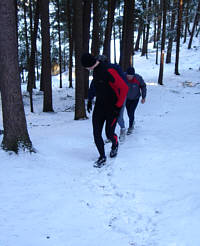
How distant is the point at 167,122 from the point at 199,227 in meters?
6.83

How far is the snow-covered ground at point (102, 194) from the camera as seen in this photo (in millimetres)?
2811

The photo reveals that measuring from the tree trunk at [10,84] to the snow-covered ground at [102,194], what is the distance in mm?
329

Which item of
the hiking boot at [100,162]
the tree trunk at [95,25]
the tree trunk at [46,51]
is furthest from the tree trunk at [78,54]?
the tree trunk at [95,25]

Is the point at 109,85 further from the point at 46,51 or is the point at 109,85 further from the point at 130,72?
the point at 46,51

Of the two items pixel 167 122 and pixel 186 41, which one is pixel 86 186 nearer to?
pixel 167 122

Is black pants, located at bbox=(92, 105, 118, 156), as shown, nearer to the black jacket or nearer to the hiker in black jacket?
the hiker in black jacket

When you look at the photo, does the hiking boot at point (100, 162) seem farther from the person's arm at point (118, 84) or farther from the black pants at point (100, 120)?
the person's arm at point (118, 84)

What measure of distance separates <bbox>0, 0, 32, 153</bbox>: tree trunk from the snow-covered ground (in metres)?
0.33

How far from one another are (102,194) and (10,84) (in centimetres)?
274

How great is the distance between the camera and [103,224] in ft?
10.2

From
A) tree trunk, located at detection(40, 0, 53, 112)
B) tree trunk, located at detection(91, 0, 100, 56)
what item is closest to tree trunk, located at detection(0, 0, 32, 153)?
tree trunk, located at detection(40, 0, 53, 112)

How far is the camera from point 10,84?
4.67 metres

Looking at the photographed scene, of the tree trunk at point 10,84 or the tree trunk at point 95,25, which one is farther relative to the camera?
the tree trunk at point 95,25

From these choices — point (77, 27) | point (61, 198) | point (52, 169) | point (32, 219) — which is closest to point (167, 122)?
point (77, 27)
